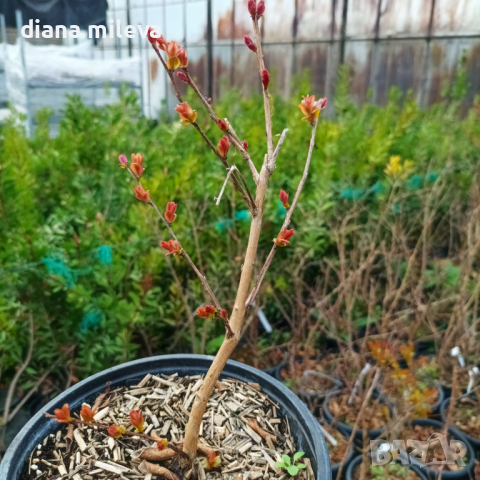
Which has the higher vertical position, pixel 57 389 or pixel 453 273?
pixel 453 273

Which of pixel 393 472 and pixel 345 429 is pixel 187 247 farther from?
pixel 393 472

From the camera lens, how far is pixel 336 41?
7027 millimetres

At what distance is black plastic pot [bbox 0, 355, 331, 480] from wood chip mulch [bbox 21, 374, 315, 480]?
0.02 m

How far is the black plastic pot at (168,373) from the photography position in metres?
0.97

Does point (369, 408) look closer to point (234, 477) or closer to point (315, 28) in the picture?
point (234, 477)

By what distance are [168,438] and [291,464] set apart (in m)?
0.32

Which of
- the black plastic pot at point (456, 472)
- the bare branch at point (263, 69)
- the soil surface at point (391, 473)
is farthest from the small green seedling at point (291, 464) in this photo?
the black plastic pot at point (456, 472)

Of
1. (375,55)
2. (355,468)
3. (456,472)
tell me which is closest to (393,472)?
(355,468)

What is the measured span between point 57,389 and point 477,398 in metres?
1.99

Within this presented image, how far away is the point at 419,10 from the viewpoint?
6.08 meters

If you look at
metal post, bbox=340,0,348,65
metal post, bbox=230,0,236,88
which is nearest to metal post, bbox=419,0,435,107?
metal post, bbox=340,0,348,65

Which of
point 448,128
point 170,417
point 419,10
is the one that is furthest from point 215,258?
point 419,10

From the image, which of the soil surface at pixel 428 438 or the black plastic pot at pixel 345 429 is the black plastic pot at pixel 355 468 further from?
→ the black plastic pot at pixel 345 429

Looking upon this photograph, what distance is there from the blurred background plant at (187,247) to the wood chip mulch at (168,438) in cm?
56
